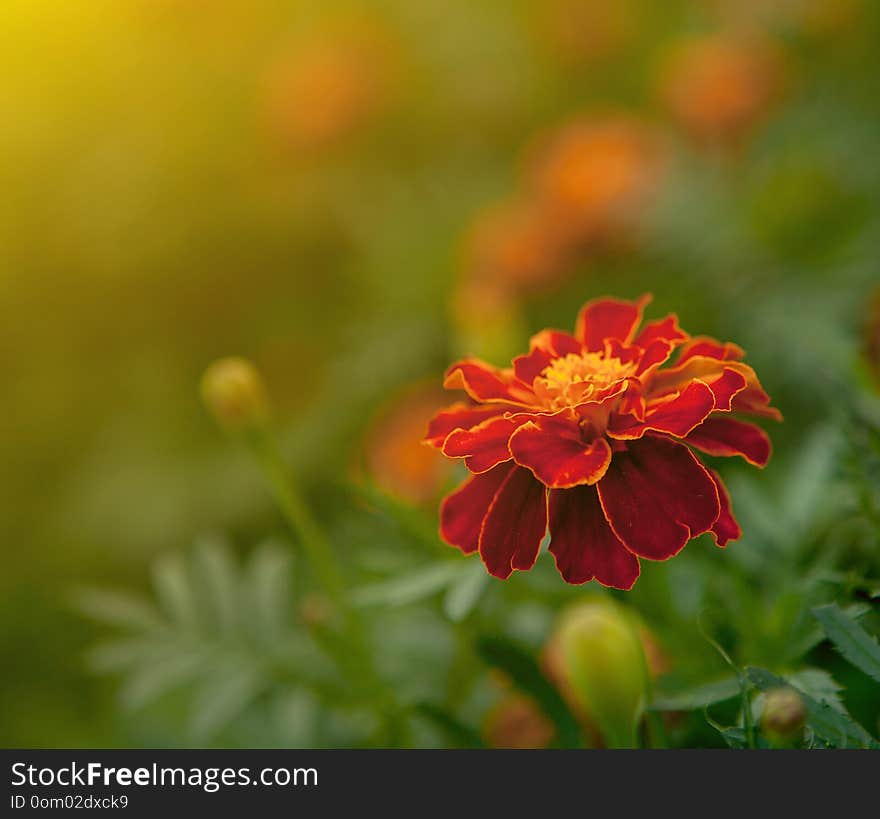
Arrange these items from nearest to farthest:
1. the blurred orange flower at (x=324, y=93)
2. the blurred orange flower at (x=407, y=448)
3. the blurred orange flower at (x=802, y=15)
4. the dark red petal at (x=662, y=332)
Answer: the dark red petal at (x=662, y=332)
the blurred orange flower at (x=407, y=448)
the blurred orange flower at (x=802, y=15)
the blurred orange flower at (x=324, y=93)

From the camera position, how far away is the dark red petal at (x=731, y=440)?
42 cm

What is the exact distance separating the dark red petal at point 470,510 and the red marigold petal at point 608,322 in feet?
0.32

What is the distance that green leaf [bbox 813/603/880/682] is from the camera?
0.39 meters

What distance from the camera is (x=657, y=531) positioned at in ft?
1.29

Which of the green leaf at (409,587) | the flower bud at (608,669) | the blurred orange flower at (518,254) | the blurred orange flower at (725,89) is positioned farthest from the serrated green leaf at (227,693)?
the blurred orange flower at (725,89)

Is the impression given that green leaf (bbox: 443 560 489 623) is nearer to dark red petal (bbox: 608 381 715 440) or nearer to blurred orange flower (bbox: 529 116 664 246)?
dark red petal (bbox: 608 381 715 440)

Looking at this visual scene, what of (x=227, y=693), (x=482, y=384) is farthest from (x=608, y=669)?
(x=227, y=693)

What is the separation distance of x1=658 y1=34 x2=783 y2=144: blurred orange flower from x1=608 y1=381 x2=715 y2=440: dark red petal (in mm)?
806

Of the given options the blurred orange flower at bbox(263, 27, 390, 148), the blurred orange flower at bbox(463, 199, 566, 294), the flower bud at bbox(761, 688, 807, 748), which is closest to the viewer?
the flower bud at bbox(761, 688, 807, 748)

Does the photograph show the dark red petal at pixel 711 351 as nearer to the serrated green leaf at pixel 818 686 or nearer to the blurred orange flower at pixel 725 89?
the serrated green leaf at pixel 818 686

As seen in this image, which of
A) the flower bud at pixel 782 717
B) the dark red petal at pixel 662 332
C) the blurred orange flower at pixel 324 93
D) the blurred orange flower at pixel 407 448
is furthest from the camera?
the blurred orange flower at pixel 324 93

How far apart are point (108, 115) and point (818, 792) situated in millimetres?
1343

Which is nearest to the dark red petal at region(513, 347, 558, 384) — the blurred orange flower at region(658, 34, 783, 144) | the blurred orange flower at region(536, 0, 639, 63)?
the blurred orange flower at region(658, 34, 783, 144)

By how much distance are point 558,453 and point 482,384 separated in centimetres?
6
